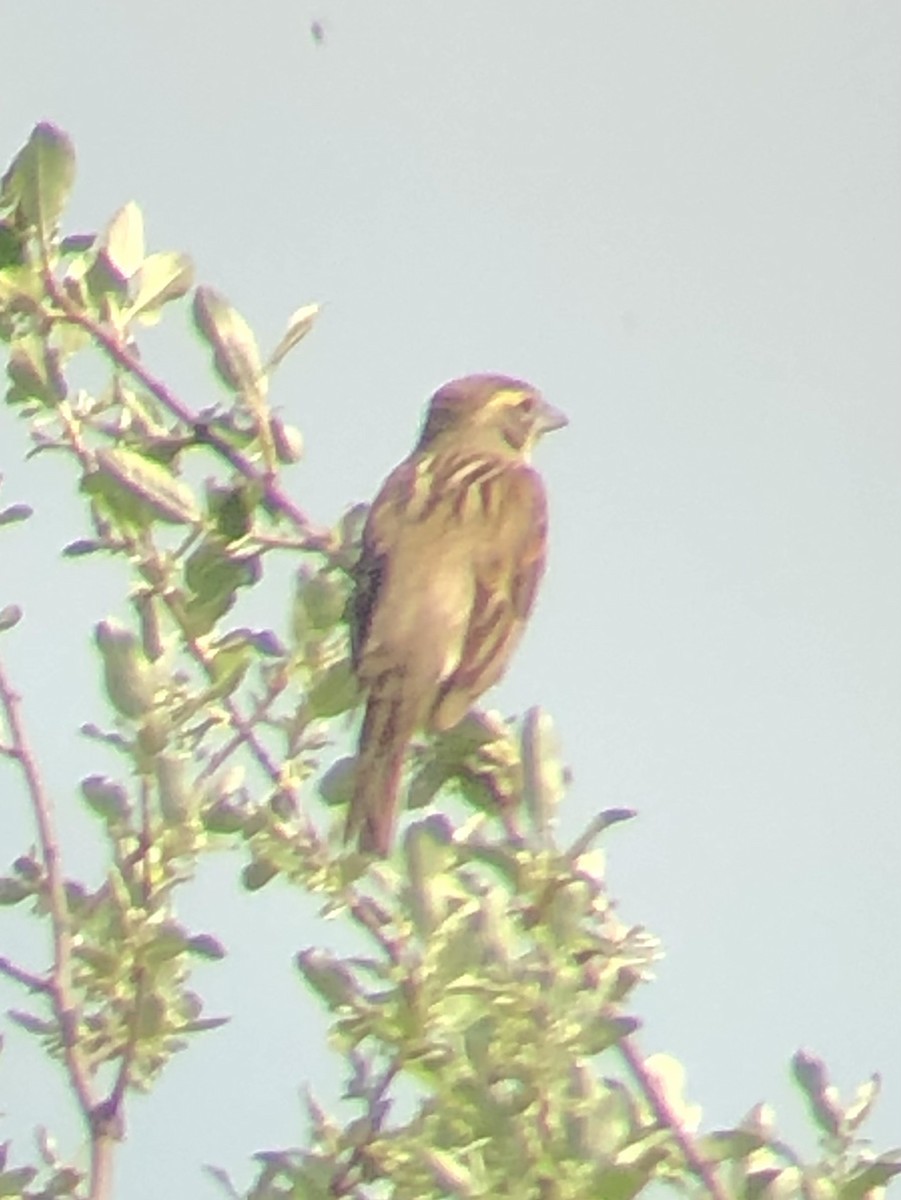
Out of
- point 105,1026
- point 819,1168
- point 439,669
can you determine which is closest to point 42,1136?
point 105,1026

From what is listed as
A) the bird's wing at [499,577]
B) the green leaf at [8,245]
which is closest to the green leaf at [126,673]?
the green leaf at [8,245]

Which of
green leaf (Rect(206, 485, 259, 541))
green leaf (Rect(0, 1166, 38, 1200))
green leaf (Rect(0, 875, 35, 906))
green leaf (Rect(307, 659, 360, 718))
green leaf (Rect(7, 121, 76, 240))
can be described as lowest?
green leaf (Rect(0, 1166, 38, 1200))

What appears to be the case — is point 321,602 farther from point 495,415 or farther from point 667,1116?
point 495,415

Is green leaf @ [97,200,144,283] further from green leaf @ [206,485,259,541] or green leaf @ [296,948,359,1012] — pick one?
green leaf @ [296,948,359,1012]

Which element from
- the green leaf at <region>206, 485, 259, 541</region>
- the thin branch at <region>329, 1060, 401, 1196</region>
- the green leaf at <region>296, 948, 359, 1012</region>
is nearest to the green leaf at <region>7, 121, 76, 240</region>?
the green leaf at <region>206, 485, 259, 541</region>

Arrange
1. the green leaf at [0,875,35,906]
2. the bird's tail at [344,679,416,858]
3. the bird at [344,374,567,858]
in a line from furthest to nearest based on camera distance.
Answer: the bird at [344,374,567,858], the bird's tail at [344,679,416,858], the green leaf at [0,875,35,906]

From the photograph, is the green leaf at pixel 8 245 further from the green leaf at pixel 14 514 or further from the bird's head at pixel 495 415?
the bird's head at pixel 495 415

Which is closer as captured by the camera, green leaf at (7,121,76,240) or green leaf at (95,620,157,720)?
green leaf at (7,121,76,240)
